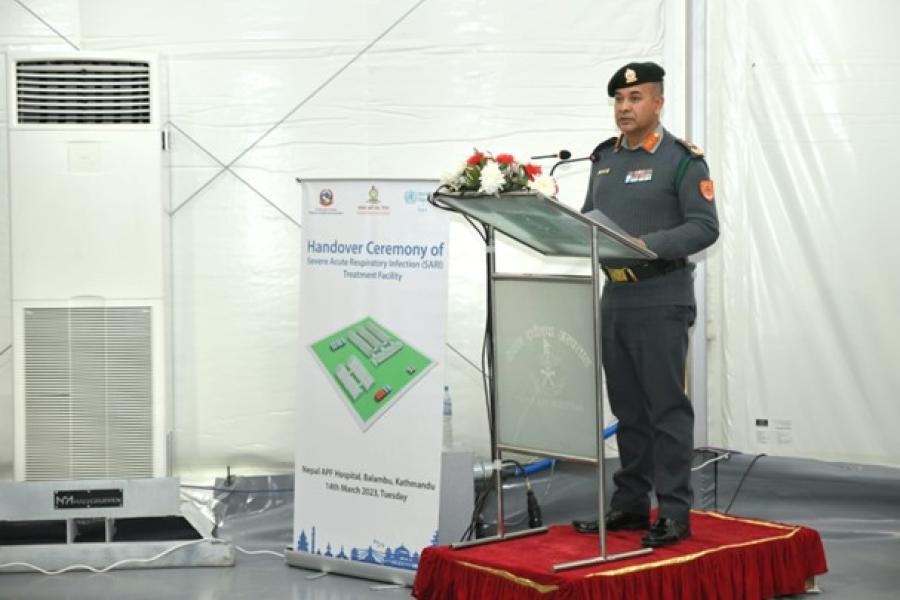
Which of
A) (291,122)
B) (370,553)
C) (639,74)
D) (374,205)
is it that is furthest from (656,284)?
(291,122)

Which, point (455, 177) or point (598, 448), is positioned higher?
point (455, 177)

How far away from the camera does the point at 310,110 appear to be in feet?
16.9

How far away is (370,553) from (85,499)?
1.10m

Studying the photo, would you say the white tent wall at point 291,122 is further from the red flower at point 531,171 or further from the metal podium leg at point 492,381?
the red flower at point 531,171

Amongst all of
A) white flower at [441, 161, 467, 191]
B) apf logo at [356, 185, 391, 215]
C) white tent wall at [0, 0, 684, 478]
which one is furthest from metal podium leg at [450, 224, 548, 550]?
white tent wall at [0, 0, 684, 478]

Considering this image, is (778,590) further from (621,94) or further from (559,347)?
(621,94)

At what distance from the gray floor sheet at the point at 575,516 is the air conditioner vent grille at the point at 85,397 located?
0.41 metres

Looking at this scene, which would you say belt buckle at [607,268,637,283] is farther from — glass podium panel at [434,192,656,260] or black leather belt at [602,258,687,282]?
glass podium panel at [434,192,656,260]

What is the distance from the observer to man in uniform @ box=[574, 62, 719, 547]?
12.3 feet

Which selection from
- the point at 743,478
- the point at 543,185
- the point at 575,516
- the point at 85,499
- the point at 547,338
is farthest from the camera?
the point at 743,478

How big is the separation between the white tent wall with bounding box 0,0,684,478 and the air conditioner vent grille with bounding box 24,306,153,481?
1.75 ft

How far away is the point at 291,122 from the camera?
203 inches

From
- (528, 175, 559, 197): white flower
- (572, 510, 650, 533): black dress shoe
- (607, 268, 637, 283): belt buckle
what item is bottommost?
(572, 510, 650, 533): black dress shoe

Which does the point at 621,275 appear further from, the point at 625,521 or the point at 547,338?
the point at 625,521
